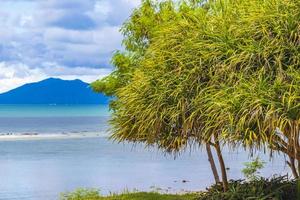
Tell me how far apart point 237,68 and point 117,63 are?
27.9 ft

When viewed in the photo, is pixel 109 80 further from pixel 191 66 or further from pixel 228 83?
pixel 228 83

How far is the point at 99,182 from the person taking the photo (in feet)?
107

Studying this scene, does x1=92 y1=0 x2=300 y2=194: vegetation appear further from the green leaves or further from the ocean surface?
the ocean surface

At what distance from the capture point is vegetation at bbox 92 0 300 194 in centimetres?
1210

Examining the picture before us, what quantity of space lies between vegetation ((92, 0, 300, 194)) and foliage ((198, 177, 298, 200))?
59cm

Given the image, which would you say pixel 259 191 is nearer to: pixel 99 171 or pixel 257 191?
pixel 257 191

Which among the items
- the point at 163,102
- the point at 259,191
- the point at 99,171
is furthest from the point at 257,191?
the point at 99,171

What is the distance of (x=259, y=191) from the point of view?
14789 mm

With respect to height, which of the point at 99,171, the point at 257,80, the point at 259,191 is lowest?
the point at 259,191

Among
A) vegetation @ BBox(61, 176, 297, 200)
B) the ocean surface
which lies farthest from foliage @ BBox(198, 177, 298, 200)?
the ocean surface

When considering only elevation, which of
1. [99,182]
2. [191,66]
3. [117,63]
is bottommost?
[99,182]

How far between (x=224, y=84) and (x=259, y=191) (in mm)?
3005

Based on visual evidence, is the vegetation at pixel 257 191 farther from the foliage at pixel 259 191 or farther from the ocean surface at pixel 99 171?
the ocean surface at pixel 99 171

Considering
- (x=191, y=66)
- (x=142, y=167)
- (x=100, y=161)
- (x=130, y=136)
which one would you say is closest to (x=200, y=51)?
(x=191, y=66)
